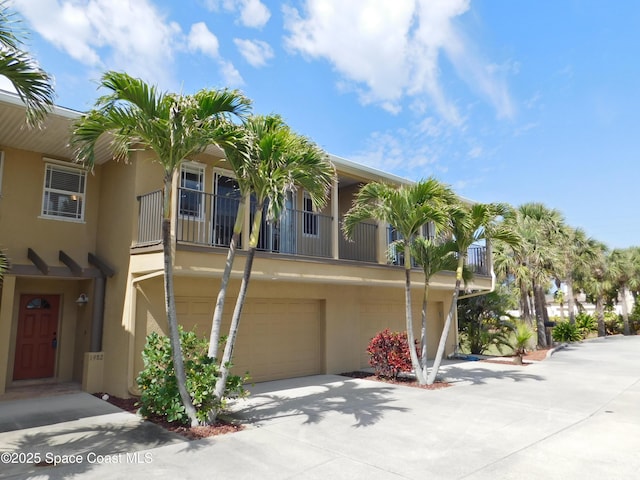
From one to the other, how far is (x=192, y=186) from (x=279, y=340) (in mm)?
4810

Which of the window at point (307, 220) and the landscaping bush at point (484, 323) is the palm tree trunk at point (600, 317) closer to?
the landscaping bush at point (484, 323)

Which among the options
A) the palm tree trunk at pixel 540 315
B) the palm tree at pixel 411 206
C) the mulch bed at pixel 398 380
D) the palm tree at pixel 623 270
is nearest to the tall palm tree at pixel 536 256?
the palm tree trunk at pixel 540 315

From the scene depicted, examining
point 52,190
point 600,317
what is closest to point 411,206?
point 52,190

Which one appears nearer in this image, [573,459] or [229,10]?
[573,459]

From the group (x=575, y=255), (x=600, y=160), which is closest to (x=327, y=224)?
(x=600, y=160)

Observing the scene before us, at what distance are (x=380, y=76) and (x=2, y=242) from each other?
494 inches

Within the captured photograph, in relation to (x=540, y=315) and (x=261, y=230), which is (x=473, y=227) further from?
(x=540, y=315)

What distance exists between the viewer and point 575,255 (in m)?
28.5

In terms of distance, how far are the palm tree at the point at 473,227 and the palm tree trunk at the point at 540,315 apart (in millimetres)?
12398

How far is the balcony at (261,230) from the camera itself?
9.38 meters

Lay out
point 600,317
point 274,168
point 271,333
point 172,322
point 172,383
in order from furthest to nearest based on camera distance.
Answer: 1. point 600,317
2. point 271,333
3. point 274,168
4. point 172,383
5. point 172,322

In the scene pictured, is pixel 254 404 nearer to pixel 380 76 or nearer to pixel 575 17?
pixel 380 76

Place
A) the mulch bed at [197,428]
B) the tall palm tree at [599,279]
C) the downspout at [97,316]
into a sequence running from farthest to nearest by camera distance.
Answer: the tall palm tree at [599,279], the downspout at [97,316], the mulch bed at [197,428]

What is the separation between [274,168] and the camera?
725 cm
